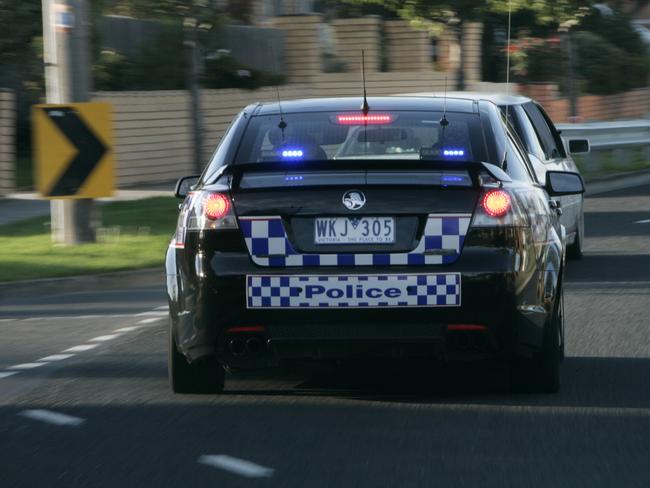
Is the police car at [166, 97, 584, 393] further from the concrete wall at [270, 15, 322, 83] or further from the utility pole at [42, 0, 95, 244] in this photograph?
the concrete wall at [270, 15, 322, 83]

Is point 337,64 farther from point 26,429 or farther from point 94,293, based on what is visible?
point 26,429

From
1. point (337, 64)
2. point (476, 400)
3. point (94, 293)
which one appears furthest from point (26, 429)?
point (337, 64)

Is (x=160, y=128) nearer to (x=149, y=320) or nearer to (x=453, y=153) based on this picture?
(x=149, y=320)

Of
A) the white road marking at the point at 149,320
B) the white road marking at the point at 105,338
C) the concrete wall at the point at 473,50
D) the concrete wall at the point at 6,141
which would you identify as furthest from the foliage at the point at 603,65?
the white road marking at the point at 105,338

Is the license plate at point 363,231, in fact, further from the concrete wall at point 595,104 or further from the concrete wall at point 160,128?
the concrete wall at point 595,104

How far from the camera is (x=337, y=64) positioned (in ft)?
117

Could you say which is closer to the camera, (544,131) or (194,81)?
(544,131)

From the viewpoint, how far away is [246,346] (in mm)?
7188

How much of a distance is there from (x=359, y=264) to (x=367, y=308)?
0.65 ft

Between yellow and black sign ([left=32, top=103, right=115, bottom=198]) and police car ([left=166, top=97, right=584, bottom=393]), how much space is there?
768cm

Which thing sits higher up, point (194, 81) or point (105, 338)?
point (194, 81)

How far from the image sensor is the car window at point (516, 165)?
7535 mm

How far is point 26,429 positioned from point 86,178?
8143 millimetres

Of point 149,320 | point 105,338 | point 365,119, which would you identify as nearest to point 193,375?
point 365,119
